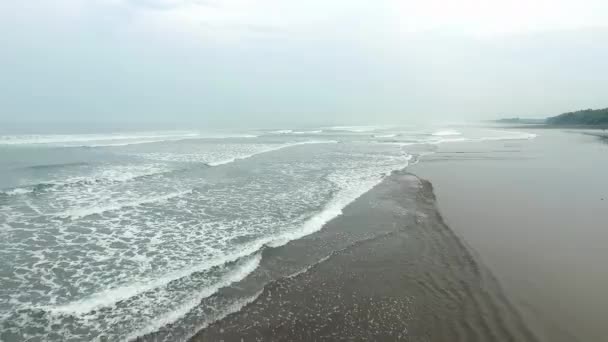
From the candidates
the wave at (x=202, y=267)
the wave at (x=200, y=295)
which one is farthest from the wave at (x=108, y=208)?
the wave at (x=200, y=295)

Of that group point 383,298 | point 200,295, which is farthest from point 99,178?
point 383,298

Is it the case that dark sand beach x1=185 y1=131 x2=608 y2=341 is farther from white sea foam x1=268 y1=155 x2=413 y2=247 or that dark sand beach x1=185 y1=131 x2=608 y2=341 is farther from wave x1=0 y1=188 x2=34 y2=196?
wave x1=0 y1=188 x2=34 y2=196

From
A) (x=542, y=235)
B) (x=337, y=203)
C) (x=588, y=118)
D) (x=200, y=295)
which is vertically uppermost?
(x=588, y=118)

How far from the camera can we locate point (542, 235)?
9625 millimetres

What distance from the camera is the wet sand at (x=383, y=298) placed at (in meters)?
5.55

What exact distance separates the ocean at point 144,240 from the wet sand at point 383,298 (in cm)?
54

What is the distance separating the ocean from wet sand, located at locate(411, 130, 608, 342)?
14.1 ft

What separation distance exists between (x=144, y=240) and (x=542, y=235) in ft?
39.9

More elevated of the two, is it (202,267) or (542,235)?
(542,235)

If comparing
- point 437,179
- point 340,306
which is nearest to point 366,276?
point 340,306

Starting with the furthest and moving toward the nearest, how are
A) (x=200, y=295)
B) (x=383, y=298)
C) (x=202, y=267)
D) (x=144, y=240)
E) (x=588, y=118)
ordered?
1. (x=588, y=118)
2. (x=144, y=240)
3. (x=202, y=267)
4. (x=200, y=295)
5. (x=383, y=298)

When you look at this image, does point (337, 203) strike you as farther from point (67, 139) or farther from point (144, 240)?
point (67, 139)

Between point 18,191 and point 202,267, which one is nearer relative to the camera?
point 202,267

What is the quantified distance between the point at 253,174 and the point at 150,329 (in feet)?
49.4
